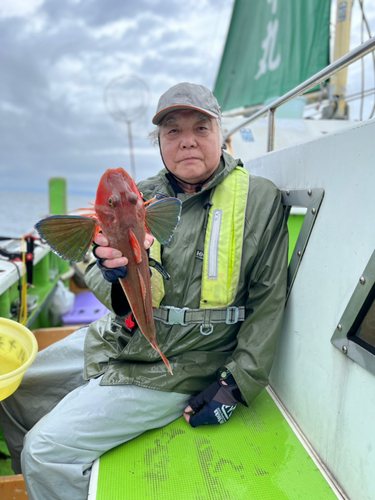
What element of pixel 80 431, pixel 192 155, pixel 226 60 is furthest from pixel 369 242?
pixel 226 60

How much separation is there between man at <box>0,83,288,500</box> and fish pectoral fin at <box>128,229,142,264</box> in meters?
0.34

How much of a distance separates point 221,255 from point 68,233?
93 centimetres

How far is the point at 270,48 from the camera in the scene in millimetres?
9477

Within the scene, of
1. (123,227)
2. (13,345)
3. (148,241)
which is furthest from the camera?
(13,345)

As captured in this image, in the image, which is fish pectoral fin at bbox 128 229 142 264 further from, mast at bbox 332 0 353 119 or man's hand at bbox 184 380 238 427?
mast at bbox 332 0 353 119

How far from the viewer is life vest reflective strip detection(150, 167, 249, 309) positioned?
203 cm

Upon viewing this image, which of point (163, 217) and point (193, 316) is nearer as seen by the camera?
point (163, 217)

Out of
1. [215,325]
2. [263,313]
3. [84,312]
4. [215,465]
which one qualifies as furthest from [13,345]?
[84,312]

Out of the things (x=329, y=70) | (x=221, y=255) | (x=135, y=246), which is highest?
(x=329, y=70)

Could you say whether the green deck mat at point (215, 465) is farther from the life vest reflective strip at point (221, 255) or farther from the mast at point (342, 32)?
the mast at point (342, 32)

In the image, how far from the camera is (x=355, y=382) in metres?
1.50

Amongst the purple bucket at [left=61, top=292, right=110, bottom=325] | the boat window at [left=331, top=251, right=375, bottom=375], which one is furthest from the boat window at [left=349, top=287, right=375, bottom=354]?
the purple bucket at [left=61, top=292, right=110, bottom=325]

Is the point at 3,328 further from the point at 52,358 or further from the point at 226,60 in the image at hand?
the point at 226,60

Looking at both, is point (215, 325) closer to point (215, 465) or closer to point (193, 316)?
point (193, 316)
